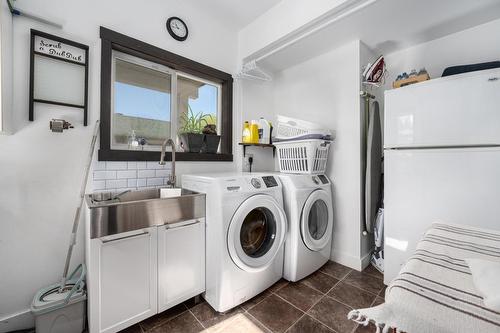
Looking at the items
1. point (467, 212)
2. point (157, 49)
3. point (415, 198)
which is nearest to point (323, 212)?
point (415, 198)

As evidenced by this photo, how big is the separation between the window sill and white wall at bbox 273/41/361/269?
4.17 ft

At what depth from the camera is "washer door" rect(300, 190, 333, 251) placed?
1938 millimetres

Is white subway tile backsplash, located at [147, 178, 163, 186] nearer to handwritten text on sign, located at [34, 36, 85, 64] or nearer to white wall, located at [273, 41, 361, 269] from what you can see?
handwritten text on sign, located at [34, 36, 85, 64]

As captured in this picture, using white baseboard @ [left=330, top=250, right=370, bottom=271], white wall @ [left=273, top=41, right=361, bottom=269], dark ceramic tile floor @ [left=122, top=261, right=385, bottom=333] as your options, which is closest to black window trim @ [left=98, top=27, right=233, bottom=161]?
white wall @ [left=273, top=41, right=361, bottom=269]

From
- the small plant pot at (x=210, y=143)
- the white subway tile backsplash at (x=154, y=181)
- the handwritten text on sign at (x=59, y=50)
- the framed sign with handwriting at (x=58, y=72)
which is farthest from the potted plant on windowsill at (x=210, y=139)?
the handwritten text on sign at (x=59, y=50)

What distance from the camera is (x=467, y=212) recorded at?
144 centimetres

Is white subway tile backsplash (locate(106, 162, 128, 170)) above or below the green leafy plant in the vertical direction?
below

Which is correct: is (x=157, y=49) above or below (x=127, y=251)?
above

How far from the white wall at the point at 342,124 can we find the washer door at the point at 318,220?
22 cm

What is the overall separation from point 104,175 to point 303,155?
181cm

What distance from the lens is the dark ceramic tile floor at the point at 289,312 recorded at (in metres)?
1.39

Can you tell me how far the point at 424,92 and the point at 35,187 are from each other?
2.94m

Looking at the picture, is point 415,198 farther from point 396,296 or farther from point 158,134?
point 158,134

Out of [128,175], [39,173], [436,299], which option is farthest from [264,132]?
[436,299]
